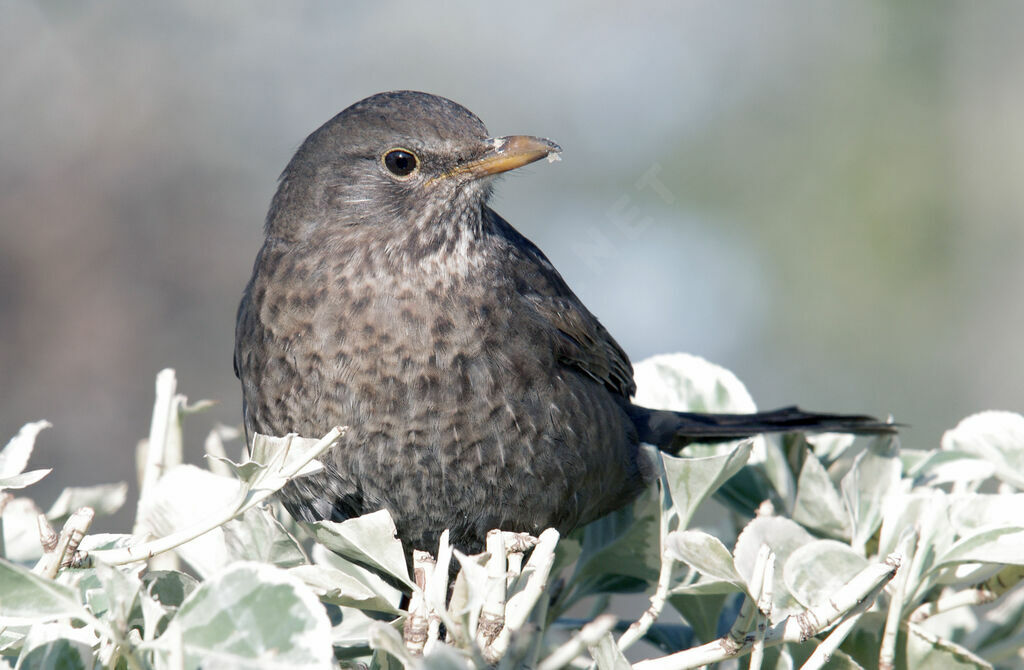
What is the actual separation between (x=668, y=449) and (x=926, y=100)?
5.34m

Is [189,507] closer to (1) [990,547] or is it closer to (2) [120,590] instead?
(2) [120,590]

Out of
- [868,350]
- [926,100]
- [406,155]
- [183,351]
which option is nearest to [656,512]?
[406,155]

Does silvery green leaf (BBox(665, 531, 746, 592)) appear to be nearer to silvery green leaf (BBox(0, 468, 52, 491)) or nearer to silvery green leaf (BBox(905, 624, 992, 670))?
silvery green leaf (BBox(905, 624, 992, 670))

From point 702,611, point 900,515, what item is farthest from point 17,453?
point 900,515

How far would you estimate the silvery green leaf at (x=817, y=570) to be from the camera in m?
1.46

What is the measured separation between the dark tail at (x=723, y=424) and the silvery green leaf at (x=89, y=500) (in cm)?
126

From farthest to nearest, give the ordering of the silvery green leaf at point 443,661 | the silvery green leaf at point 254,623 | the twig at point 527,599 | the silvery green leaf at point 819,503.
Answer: the silvery green leaf at point 819,503, the twig at point 527,599, the silvery green leaf at point 254,623, the silvery green leaf at point 443,661

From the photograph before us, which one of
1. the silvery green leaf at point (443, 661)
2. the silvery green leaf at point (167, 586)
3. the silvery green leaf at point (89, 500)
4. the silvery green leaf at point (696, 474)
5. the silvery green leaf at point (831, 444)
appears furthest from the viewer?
the silvery green leaf at point (831, 444)

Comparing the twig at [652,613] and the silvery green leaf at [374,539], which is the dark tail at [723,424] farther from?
the silvery green leaf at [374,539]

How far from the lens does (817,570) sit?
1.48 meters

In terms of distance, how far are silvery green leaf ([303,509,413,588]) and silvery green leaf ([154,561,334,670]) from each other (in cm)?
30

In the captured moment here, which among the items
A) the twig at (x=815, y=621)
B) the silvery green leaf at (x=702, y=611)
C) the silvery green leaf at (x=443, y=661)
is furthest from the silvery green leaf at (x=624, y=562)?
the silvery green leaf at (x=443, y=661)

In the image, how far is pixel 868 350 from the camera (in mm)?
6855

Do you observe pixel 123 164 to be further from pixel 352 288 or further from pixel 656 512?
pixel 656 512
